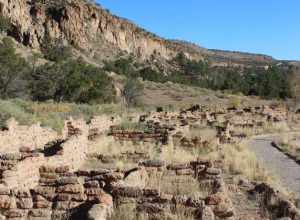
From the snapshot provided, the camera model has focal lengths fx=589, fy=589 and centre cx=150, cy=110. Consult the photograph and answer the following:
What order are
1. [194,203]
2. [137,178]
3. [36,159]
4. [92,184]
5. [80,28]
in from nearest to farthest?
[194,203], [92,184], [137,178], [36,159], [80,28]

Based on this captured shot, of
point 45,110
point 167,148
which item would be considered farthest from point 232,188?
point 45,110

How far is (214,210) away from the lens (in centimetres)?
775

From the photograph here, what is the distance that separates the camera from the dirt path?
44.5 feet

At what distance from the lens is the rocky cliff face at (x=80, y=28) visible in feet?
269

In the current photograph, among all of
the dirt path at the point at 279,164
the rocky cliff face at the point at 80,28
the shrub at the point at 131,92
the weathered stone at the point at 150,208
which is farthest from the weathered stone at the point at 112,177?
the rocky cliff face at the point at 80,28

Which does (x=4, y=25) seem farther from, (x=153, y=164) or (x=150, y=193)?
(x=150, y=193)

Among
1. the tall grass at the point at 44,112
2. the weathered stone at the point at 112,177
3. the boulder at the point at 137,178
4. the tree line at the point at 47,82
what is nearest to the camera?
the weathered stone at the point at 112,177

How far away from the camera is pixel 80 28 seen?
9200 centimetres

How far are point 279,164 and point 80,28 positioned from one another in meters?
77.4

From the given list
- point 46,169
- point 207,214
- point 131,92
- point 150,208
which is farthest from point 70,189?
A: point 131,92

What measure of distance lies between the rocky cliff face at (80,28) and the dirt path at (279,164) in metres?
58.6

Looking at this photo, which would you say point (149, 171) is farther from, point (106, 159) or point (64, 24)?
point (64, 24)

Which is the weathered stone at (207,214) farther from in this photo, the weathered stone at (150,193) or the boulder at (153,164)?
the boulder at (153,164)

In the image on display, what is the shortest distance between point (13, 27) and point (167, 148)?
2524 inches
